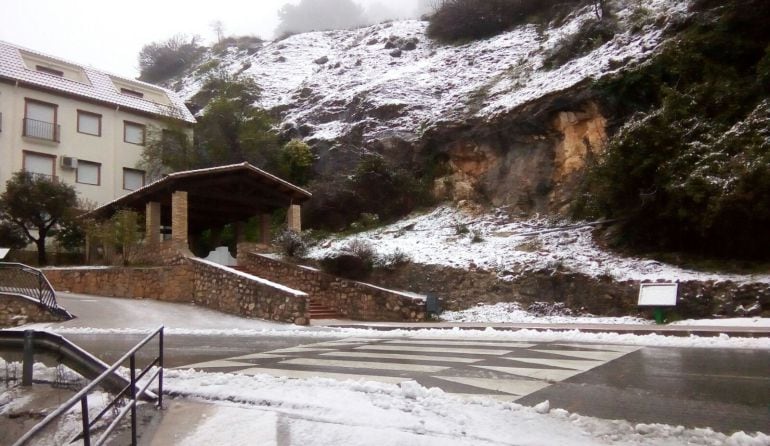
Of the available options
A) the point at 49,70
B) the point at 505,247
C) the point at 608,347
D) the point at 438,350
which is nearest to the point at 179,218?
the point at 505,247

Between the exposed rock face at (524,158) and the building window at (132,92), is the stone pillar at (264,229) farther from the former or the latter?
the building window at (132,92)

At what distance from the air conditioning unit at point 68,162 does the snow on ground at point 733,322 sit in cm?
2977

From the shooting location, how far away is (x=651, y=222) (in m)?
14.9

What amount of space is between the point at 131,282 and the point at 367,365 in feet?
47.8

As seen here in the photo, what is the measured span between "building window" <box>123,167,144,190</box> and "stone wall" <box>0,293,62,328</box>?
16787 mm

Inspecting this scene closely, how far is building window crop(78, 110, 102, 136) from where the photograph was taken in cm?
3042

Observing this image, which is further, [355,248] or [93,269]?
[93,269]

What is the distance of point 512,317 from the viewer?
14.9 meters

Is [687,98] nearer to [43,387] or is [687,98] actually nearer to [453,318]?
[453,318]

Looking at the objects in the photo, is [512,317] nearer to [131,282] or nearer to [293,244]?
[293,244]

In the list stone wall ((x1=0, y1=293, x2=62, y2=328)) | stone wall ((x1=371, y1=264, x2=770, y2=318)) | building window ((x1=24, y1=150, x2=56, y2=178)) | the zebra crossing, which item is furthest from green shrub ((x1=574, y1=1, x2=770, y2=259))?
building window ((x1=24, y1=150, x2=56, y2=178))

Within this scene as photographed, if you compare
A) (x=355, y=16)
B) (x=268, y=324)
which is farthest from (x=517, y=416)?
(x=355, y=16)

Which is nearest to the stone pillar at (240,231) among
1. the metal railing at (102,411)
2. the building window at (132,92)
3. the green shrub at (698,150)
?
the building window at (132,92)

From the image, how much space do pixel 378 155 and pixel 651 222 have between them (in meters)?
14.0
